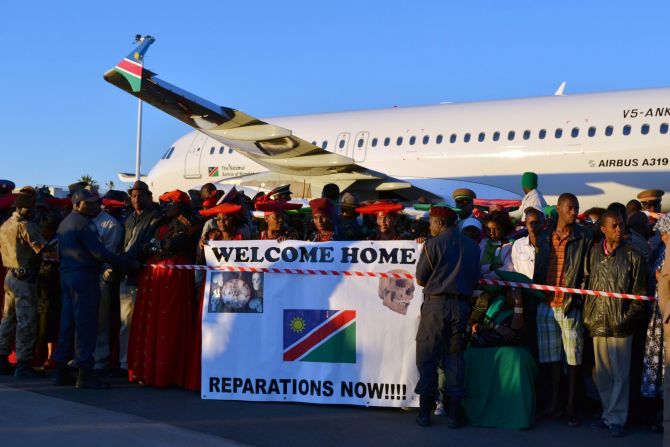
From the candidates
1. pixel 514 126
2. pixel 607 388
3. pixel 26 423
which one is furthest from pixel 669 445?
pixel 514 126

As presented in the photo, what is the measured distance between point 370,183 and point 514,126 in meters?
3.45

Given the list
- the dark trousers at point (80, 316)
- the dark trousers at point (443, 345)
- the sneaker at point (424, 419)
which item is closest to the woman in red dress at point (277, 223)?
the dark trousers at point (80, 316)

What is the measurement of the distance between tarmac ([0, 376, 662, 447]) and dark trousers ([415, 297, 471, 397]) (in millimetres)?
356

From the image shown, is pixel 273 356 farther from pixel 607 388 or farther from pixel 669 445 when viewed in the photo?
pixel 669 445

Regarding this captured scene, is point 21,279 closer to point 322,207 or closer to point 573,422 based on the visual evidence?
point 322,207

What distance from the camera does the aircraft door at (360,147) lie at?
20812mm

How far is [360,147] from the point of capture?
68.7ft

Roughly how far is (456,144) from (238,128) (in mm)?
4776

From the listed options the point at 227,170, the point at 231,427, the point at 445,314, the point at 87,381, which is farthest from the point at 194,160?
the point at 445,314

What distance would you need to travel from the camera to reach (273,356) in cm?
796

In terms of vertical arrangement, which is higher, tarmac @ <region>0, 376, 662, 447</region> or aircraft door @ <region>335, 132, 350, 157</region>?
aircraft door @ <region>335, 132, 350, 157</region>

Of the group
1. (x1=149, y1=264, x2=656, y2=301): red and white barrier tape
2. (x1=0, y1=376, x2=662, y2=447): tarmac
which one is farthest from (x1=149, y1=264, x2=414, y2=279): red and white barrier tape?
(x1=0, y1=376, x2=662, y2=447): tarmac

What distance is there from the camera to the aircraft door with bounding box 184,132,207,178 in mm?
23188

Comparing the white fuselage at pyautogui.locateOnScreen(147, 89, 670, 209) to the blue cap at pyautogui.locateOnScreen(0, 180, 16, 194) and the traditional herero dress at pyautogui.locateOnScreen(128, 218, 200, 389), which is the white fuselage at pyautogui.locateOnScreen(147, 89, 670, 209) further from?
the traditional herero dress at pyautogui.locateOnScreen(128, 218, 200, 389)
